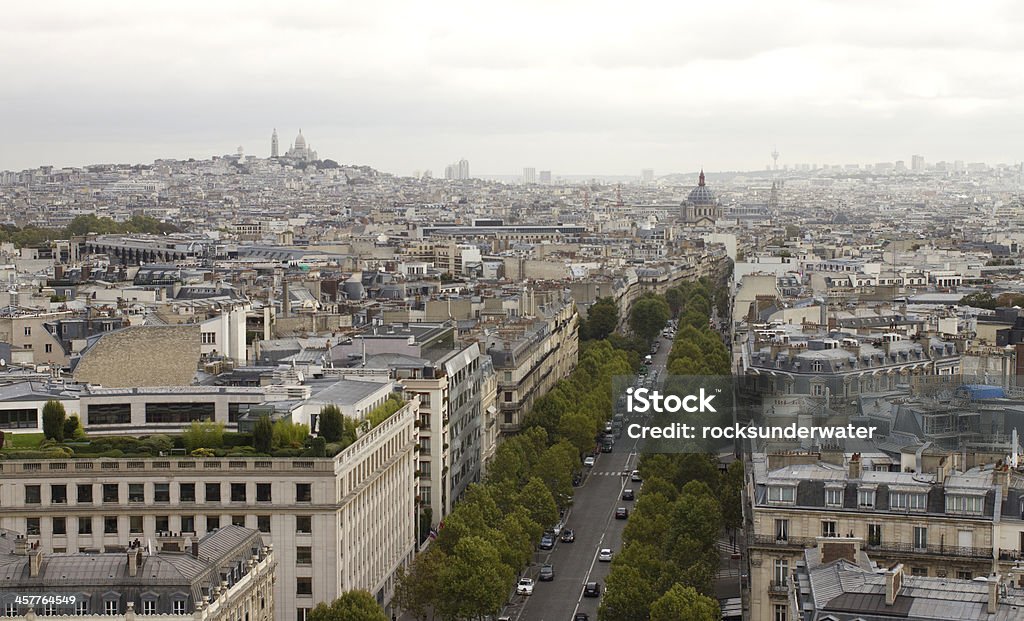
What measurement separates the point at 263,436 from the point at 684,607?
10.4 m

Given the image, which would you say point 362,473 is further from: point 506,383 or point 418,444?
point 506,383

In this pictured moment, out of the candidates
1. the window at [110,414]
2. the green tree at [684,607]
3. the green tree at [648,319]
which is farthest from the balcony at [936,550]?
the green tree at [648,319]

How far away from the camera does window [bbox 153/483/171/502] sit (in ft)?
140

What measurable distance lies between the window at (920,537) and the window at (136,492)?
17.2m

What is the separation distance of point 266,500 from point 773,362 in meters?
20.3

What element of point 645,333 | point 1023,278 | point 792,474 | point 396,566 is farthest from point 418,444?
point 1023,278

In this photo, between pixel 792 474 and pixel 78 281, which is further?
pixel 78 281

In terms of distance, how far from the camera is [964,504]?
38.9 m

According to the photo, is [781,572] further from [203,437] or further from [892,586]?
[203,437]

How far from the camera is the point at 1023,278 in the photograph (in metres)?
118

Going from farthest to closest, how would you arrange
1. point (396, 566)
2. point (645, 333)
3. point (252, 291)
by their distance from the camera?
point (645, 333)
point (252, 291)
point (396, 566)

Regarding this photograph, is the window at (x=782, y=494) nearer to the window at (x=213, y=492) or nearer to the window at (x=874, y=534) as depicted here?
the window at (x=874, y=534)

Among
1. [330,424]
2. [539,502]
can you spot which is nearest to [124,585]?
[330,424]

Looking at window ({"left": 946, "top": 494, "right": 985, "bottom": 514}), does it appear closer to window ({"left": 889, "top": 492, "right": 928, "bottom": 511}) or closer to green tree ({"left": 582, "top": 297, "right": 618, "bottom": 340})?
window ({"left": 889, "top": 492, "right": 928, "bottom": 511})
